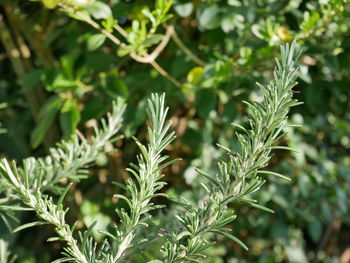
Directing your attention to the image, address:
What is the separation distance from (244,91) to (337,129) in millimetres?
450

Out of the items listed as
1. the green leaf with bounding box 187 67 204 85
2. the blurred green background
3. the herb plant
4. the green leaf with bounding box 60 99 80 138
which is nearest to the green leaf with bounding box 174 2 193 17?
the blurred green background

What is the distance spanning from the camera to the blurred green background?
1000 mm

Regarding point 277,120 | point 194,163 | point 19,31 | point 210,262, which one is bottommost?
point 210,262

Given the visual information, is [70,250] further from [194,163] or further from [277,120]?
[194,163]

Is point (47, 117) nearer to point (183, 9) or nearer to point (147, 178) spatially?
point (183, 9)

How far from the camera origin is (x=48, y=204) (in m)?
0.54

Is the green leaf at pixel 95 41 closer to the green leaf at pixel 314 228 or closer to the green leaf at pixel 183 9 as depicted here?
the green leaf at pixel 183 9

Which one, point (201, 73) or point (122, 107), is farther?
point (201, 73)

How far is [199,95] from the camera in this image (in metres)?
1.05

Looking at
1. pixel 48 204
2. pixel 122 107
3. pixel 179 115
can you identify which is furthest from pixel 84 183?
pixel 48 204

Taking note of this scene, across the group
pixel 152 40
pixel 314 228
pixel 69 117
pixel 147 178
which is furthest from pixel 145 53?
pixel 314 228

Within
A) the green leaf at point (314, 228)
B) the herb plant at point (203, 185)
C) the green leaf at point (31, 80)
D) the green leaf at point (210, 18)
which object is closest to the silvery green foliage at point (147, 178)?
the herb plant at point (203, 185)

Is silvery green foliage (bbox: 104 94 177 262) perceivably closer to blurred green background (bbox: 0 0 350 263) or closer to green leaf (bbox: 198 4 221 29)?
blurred green background (bbox: 0 0 350 263)

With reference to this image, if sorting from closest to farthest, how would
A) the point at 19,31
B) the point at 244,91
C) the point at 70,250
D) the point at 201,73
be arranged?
the point at 70,250 < the point at 201,73 < the point at 244,91 < the point at 19,31
